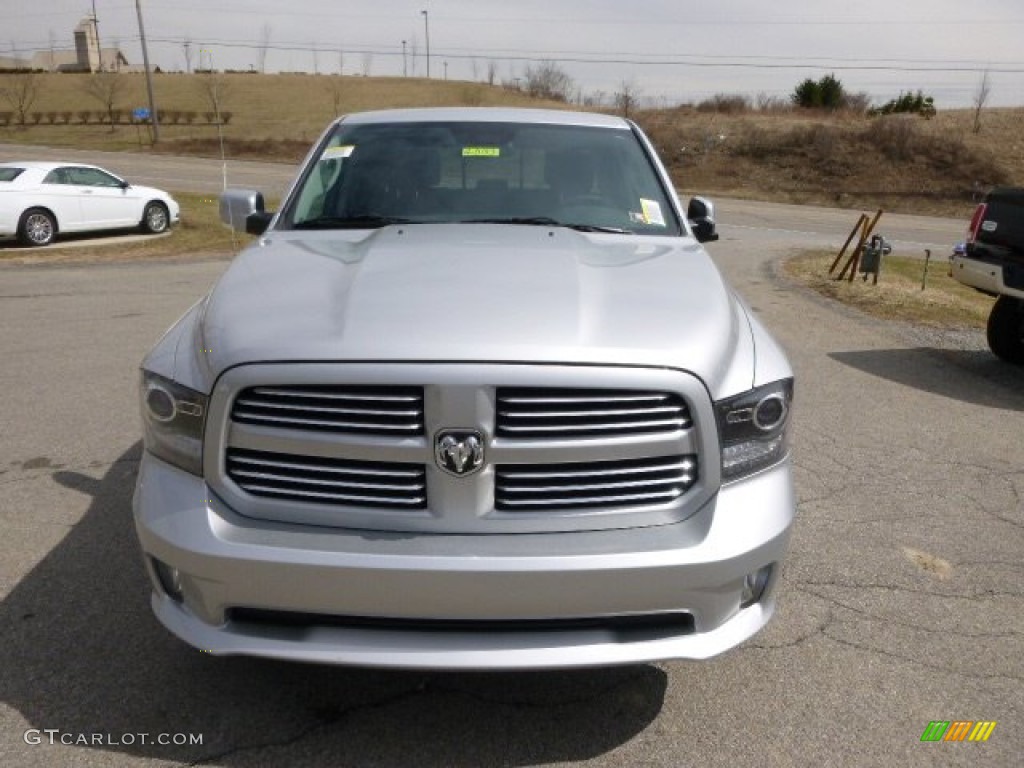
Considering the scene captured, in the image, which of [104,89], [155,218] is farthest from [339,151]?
[104,89]

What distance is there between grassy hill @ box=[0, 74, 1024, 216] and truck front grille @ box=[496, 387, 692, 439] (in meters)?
34.4

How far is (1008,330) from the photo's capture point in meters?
8.00

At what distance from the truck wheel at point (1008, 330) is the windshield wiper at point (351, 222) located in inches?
247

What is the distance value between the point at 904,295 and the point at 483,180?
31.4ft

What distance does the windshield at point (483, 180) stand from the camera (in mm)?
3975

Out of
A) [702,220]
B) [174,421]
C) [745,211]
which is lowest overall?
[745,211]

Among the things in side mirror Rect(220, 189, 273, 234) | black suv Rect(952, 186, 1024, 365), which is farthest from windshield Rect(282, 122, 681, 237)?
black suv Rect(952, 186, 1024, 365)

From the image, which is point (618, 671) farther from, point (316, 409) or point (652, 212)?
point (652, 212)

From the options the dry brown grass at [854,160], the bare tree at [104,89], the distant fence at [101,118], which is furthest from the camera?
the bare tree at [104,89]

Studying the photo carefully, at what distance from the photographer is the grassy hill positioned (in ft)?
120

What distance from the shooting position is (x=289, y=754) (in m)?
2.65

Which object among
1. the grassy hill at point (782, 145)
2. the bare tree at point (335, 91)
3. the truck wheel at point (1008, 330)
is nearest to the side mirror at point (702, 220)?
the truck wheel at point (1008, 330)

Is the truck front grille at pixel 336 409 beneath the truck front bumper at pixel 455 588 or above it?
above

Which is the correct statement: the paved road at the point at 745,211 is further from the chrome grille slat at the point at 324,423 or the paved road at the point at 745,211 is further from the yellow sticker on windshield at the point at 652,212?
the chrome grille slat at the point at 324,423
